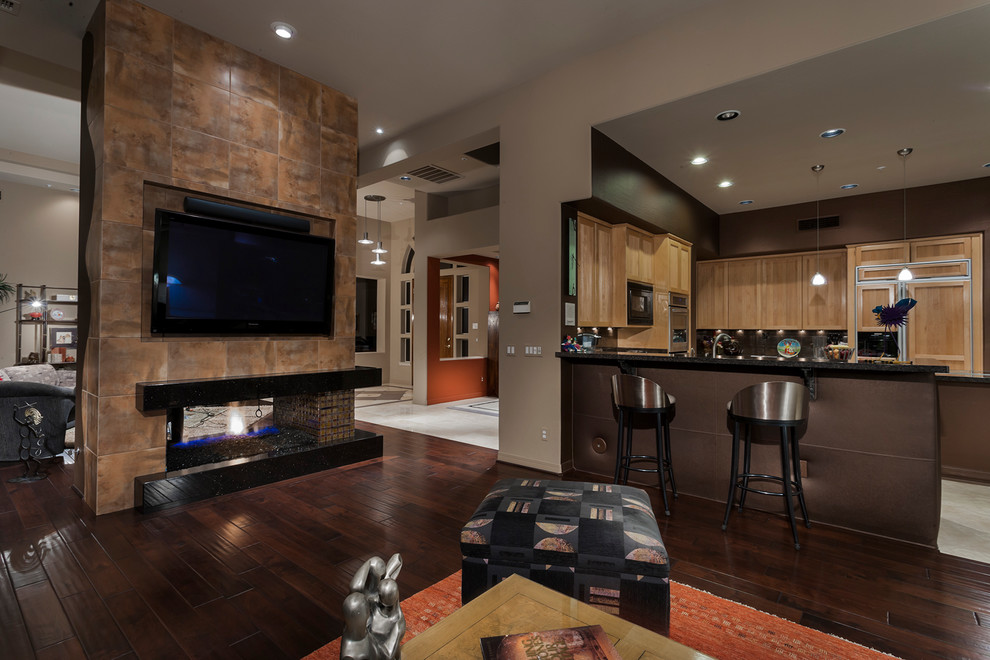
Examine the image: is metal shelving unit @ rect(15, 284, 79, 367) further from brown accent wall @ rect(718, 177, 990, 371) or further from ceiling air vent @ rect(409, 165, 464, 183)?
brown accent wall @ rect(718, 177, 990, 371)

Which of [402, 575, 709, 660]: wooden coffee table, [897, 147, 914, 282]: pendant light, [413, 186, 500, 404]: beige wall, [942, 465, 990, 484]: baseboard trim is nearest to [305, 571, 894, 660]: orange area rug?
[402, 575, 709, 660]: wooden coffee table

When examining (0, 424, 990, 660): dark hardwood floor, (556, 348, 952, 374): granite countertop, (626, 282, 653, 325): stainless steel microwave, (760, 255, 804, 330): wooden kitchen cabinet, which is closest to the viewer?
(0, 424, 990, 660): dark hardwood floor

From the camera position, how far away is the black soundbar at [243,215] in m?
3.52

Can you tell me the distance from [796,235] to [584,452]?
4.96 meters

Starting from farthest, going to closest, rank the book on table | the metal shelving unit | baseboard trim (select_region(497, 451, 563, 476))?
1. the metal shelving unit
2. baseboard trim (select_region(497, 451, 563, 476))
3. the book on table

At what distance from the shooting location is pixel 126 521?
3.03 metres

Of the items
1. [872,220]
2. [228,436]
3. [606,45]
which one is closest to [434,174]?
[606,45]

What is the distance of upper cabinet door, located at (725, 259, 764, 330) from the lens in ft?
23.2

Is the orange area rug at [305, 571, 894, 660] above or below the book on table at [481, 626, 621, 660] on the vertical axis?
below

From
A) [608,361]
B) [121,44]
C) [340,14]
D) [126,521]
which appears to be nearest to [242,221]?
[121,44]

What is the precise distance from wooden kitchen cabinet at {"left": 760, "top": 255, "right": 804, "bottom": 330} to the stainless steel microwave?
255 centimetres

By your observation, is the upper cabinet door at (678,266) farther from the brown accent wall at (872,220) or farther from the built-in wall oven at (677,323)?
the brown accent wall at (872,220)

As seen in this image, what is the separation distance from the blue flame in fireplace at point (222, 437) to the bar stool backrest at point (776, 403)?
4.02 metres

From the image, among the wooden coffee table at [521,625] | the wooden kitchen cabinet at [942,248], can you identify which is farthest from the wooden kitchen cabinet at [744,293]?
the wooden coffee table at [521,625]
